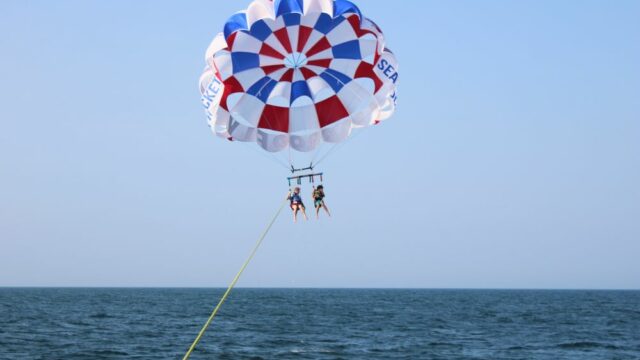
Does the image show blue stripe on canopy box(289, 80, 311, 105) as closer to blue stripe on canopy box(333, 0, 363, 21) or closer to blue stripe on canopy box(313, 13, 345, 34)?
blue stripe on canopy box(313, 13, 345, 34)

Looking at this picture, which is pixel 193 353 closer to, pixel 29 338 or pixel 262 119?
pixel 29 338

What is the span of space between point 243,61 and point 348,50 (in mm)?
2737

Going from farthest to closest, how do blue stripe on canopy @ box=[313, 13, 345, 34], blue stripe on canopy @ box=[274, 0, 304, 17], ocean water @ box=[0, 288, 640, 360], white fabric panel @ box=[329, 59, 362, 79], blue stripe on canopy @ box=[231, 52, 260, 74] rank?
ocean water @ box=[0, 288, 640, 360], white fabric panel @ box=[329, 59, 362, 79], blue stripe on canopy @ box=[231, 52, 260, 74], blue stripe on canopy @ box=[313, 13, 345, 34], blue stripe on canopy @ box=[274, 0, 304, 17]

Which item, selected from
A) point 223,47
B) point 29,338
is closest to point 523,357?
point 223,47

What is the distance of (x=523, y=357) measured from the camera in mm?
34438

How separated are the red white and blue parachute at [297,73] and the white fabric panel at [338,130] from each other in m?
0.03

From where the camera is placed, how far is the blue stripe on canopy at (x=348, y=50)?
19.3 metres

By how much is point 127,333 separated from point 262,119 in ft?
91.8

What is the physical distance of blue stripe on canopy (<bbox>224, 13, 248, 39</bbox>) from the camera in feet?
61.5

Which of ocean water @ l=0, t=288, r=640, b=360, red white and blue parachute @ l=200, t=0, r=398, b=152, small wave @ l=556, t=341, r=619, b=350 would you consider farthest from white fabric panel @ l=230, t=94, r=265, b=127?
small wave @ l=556, t=341, r=619, b=350

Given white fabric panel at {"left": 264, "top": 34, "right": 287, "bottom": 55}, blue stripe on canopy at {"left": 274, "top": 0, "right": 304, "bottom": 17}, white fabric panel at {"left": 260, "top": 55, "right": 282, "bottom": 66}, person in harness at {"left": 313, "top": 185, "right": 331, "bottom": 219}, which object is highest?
blue stripe on canopy at {"left": 274, "top": 0, "right": 304, "bottom": 17}

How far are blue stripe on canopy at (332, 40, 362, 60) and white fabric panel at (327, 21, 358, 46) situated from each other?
11 centimetres

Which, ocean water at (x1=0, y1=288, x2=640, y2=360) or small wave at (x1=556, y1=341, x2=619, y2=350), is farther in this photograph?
small wave at (x1=556, y1=341, x2=619, y2=350)

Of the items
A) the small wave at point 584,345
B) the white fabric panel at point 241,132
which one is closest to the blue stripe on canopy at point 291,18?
the white fabric panel at point 241,132
